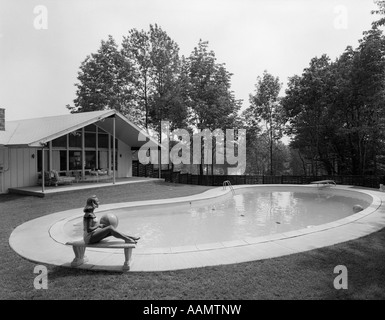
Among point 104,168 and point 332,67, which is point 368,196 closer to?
point 332,67

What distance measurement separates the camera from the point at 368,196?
Result: 14180 millimetres

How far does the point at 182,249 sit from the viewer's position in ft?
20.1

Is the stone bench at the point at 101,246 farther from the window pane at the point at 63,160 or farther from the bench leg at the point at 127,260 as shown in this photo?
the window pane at the point at 63,160

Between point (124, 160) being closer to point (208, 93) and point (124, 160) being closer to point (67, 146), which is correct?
point (67, 146)

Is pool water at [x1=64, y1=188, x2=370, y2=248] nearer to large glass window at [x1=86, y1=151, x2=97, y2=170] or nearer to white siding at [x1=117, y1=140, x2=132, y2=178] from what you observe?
large glass window at [x1=86, y1=151, x2=97, y2=170]

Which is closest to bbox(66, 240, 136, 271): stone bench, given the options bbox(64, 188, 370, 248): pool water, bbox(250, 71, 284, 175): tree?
bbox(64, 188, 370, 248): pool water

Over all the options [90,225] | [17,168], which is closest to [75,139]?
[17,168]

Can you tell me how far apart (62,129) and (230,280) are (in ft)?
40.2

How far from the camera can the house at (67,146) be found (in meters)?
13.7

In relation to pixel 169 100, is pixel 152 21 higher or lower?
higher

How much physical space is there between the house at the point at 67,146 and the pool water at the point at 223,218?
5.71 metres

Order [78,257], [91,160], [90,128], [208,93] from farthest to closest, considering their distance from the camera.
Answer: [208,93] < [91,160] < [90,128] < [78,257]
